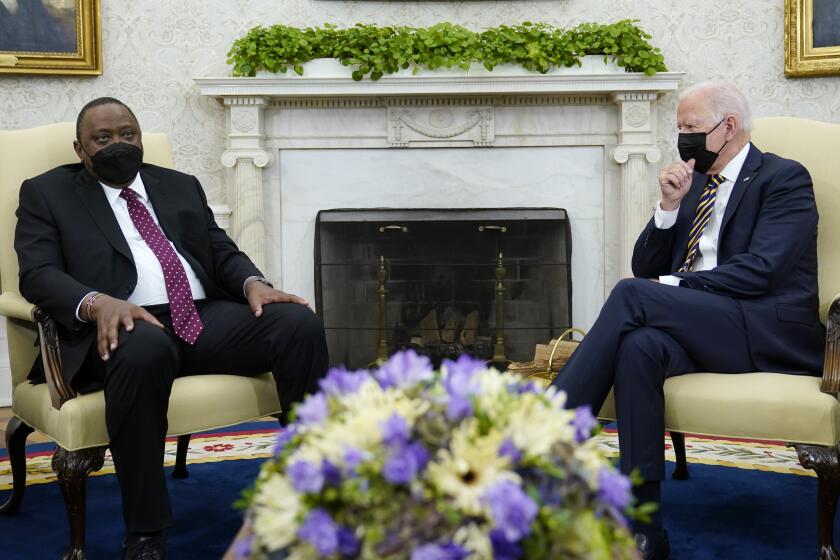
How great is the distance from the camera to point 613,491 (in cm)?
108

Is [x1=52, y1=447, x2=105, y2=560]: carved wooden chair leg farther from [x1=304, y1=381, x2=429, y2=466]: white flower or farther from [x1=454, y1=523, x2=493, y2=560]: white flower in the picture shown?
[x1=454, y1=523, x2=493, y2=560]: white flower

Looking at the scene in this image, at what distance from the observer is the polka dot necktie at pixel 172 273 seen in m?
2.56

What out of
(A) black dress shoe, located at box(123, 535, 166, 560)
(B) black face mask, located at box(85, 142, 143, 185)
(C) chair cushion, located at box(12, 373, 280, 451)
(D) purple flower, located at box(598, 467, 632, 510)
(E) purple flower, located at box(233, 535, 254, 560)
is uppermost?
(B) black face mask, located at box(85, 142, 143, 185)

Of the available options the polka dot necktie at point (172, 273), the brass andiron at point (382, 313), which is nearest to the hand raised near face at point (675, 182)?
the polka dot necktie at point (172, 273)

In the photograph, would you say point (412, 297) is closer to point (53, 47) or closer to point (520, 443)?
point (53, 47)

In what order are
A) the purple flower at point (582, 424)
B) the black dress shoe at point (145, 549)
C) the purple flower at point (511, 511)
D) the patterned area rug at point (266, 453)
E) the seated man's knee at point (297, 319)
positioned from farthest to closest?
the patterned area rug at point (266, 453)
the seated man's knee at point (297, 319)
the black dress shoe at point (145, 549)
the purple flower at point (582, 424)
the purple flower at point (511, 511)

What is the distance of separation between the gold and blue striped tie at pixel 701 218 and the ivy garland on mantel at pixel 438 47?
2042 mm

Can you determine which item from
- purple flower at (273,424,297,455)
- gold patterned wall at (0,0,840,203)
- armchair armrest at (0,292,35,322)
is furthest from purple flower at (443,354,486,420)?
gold patterned wall at (0,0,840,203)

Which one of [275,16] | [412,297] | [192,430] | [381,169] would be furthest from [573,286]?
[192,430]

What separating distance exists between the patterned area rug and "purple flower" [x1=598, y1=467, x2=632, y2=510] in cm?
215

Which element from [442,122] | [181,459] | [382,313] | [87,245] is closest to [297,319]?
[87,245]

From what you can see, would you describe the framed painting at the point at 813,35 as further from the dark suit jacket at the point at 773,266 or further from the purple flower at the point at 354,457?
the purple flower at the point at 354,457

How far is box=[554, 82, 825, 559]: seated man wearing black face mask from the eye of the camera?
2246mm

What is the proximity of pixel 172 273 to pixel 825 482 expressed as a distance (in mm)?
1835
